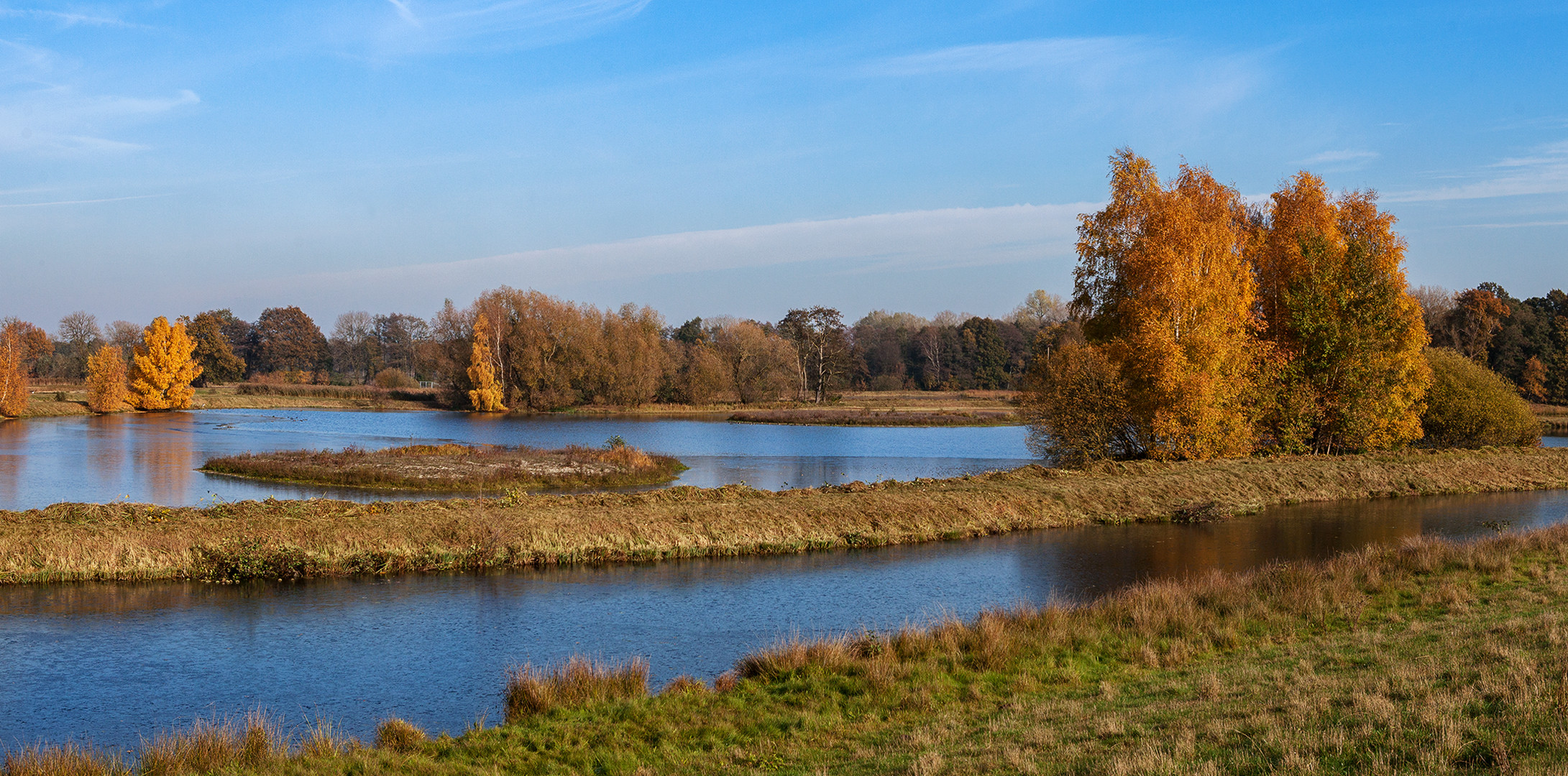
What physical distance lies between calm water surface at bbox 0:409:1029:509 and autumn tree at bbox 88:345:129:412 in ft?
9.97

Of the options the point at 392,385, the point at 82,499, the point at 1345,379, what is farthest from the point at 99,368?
the point at 1345,379

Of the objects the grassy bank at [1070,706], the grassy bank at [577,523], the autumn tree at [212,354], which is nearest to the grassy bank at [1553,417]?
the grassy bank at [577,523]

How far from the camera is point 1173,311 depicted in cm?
3612

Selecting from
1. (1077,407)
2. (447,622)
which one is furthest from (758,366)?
(447,622)

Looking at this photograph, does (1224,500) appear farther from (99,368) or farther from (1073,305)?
(99,368)

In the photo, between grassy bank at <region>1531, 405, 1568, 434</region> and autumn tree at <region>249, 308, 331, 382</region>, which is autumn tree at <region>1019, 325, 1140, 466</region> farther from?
autumn tree at <region>249, 308, 331, 382</region>

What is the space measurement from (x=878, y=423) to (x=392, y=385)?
64.3 metres

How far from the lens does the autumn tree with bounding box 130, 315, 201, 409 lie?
84625mm

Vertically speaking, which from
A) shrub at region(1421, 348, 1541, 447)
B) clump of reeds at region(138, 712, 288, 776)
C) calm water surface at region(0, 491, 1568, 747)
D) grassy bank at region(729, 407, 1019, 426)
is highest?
shrub at region(1421, 348, 1541, 447)

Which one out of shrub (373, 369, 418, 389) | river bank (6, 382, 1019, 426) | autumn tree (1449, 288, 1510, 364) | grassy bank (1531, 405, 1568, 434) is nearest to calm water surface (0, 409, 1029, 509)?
river bank (6, 382, 1019, 426)

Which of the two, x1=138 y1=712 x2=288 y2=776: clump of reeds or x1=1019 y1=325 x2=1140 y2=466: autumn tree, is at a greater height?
x1=1019 y1=325 x2=1140 y2=466: autumn tree

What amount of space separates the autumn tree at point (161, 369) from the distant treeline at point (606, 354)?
2.81 m

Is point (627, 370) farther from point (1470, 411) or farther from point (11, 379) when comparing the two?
point (1470, 411)

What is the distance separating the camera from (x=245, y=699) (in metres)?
12.2
